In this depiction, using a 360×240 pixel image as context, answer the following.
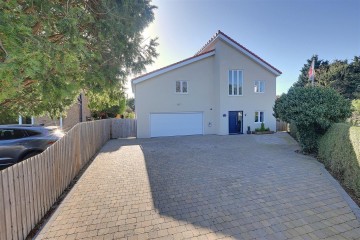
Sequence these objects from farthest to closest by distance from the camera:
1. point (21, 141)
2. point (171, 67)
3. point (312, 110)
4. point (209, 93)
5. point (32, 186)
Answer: point (209, 93)
point (171, 67)
point (312, 110)
point (21, 141)
point (32, 186)

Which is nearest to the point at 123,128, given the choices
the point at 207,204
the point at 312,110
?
the point at 207,204

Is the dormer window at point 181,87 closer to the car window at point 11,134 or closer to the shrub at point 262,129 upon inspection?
the shrub at point 262,129

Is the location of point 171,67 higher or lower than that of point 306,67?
lower

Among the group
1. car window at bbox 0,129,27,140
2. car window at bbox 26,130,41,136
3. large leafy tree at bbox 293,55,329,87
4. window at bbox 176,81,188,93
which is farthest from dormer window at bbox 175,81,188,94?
large leafy tree at bbox 293,55,329,87

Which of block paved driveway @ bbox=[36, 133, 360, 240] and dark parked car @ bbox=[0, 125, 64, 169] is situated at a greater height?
dark parked car @ bbox=[0, 125, 64, 169]

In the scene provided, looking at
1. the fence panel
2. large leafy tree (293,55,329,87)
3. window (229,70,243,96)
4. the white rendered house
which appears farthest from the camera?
large leafy tree (293,55,329,87)

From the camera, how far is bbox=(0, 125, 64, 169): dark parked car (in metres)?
6.89

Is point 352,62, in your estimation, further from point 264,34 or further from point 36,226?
point 36,226

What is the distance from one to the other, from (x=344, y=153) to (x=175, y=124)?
12264mm

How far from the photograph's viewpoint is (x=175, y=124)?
1712 centimetres

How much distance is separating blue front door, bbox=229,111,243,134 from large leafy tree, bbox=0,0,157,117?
13.2m

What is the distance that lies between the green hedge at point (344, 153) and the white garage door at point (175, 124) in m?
10.2

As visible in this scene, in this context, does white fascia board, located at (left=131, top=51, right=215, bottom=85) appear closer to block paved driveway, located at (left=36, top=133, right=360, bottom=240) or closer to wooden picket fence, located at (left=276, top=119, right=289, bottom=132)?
block paved driveway, located at (left=36, top=133, right=360, bottom=240)

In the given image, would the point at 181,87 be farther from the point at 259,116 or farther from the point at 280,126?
the point at 280,126
